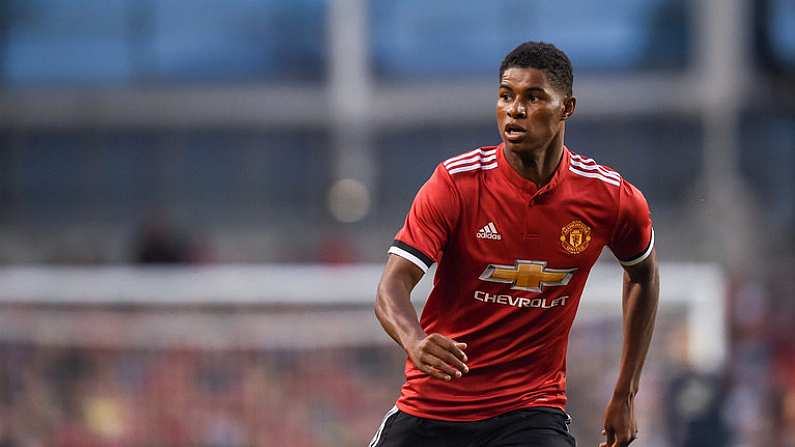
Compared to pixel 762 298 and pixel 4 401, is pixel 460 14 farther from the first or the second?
pixel 4 401

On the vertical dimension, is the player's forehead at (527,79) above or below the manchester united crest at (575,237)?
above

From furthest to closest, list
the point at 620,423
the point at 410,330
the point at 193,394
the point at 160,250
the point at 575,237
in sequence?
the point at 160,250 < the point at 193,394 < the point at 620,423 < the point at 575,237 < the point at 410,330

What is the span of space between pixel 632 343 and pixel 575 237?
1.94 ft

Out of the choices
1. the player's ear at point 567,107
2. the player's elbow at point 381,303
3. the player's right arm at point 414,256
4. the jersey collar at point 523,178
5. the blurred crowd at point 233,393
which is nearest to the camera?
the player's right arm at point 414,256

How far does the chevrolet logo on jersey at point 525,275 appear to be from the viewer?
14.8 feet

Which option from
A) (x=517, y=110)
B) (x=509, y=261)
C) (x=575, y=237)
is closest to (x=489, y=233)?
(x=509, y=261)

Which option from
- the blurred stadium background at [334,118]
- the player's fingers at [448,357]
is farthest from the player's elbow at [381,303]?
the blurred stadium background at [334,118]

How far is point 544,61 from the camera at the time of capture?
4.33 metres

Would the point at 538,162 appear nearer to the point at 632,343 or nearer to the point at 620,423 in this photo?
the point at 632,343

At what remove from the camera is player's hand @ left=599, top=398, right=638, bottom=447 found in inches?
188

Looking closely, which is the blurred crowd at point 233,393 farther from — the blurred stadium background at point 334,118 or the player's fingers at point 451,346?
the player's fingers at point 451,346

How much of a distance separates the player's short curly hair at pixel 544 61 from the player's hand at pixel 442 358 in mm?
1068

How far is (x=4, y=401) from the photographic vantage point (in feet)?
36.2

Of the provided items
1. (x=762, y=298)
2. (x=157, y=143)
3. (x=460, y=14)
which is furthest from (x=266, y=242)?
(x=762, y=298)
